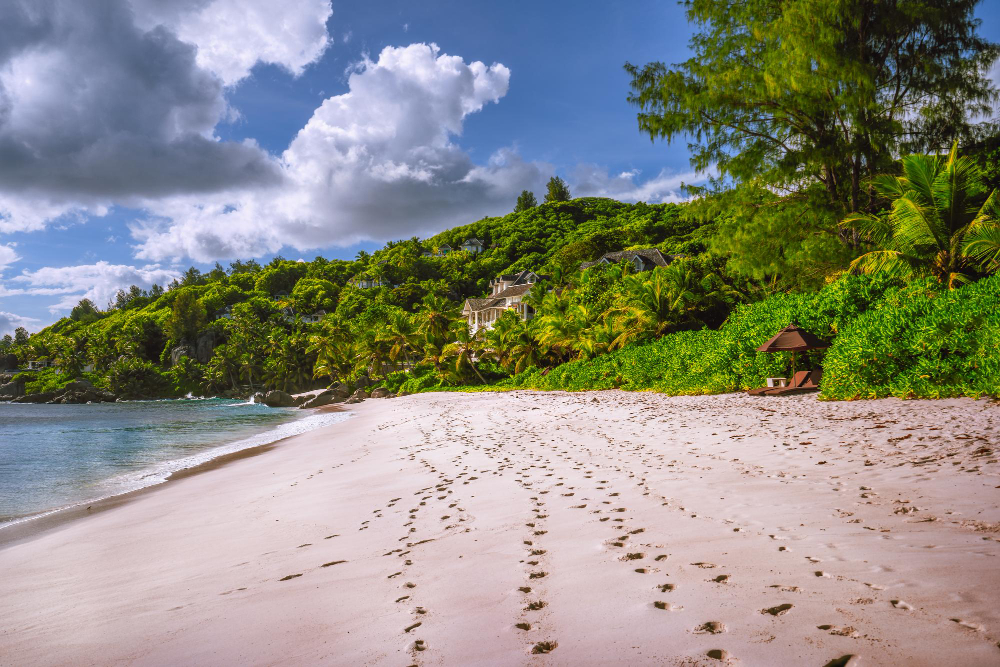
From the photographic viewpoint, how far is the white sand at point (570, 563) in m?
2.24

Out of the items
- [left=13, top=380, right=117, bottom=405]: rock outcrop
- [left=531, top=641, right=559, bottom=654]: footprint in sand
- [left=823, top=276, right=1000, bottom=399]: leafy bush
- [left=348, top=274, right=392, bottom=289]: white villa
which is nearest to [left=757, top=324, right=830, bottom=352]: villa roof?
[left=823, top=276, right=1000, bottom=399]: leafy bush

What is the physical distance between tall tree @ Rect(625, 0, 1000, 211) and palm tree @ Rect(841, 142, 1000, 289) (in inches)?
56.6

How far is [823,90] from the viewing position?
44.1 ft

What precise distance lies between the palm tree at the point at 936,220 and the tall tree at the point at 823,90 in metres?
1.44

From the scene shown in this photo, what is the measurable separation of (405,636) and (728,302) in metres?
26.3

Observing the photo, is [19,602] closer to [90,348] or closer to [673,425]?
[673,425]

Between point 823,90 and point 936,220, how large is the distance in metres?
4.63

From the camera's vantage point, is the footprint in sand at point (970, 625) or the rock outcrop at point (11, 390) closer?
the footprint in sand at point (970, 625)

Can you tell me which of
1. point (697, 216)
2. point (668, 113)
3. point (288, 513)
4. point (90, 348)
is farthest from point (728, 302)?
point (90, 348)

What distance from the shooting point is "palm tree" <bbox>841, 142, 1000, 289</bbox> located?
13.3 m

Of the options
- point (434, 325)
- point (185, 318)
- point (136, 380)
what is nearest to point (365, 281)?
point (185, 318)

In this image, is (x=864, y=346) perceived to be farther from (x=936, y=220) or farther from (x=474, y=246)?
(x=474, y=246)

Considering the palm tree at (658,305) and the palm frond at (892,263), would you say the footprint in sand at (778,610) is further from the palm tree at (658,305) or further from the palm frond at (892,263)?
the palm tree at (658,305)

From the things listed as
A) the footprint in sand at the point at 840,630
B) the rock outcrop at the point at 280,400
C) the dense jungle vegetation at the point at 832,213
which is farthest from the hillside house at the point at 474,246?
the footprint in sand at the point at 840,630
